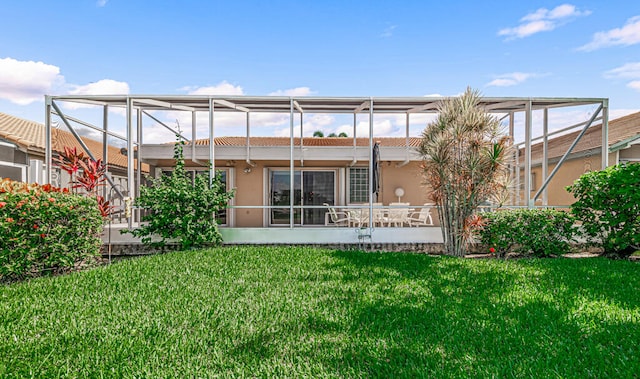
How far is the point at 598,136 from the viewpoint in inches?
558

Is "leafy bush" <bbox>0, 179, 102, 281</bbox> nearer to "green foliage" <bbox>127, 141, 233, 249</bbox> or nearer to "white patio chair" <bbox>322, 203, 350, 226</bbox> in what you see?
"green foliage" <bbox>127, 141, 233, 249</bbox>

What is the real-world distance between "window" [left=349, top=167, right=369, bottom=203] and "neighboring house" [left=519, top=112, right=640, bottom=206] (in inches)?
247

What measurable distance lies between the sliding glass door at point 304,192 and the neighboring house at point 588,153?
779cm

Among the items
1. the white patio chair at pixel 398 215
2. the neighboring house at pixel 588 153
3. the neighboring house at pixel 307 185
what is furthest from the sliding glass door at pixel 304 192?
the neighboring house at pixel 588 153

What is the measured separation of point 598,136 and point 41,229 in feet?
59.7

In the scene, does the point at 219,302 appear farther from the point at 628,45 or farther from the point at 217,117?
the point at 628,45

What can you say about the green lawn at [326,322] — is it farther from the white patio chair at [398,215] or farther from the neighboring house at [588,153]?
the neighboring house at [588,153]

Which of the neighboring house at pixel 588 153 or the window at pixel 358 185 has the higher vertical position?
the neighboring house at pixel 588 153

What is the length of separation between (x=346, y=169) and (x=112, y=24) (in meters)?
10.1

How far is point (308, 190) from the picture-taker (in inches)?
546

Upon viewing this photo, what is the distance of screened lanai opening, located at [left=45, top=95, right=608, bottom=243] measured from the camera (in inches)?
372

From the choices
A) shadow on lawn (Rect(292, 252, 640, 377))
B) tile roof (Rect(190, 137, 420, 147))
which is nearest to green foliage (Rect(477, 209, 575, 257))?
shadow on lawn (Rect(292, 252, 640, 377))

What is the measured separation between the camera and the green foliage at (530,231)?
8.15 m

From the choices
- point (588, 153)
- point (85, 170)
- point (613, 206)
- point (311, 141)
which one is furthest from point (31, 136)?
point (588, 153)
